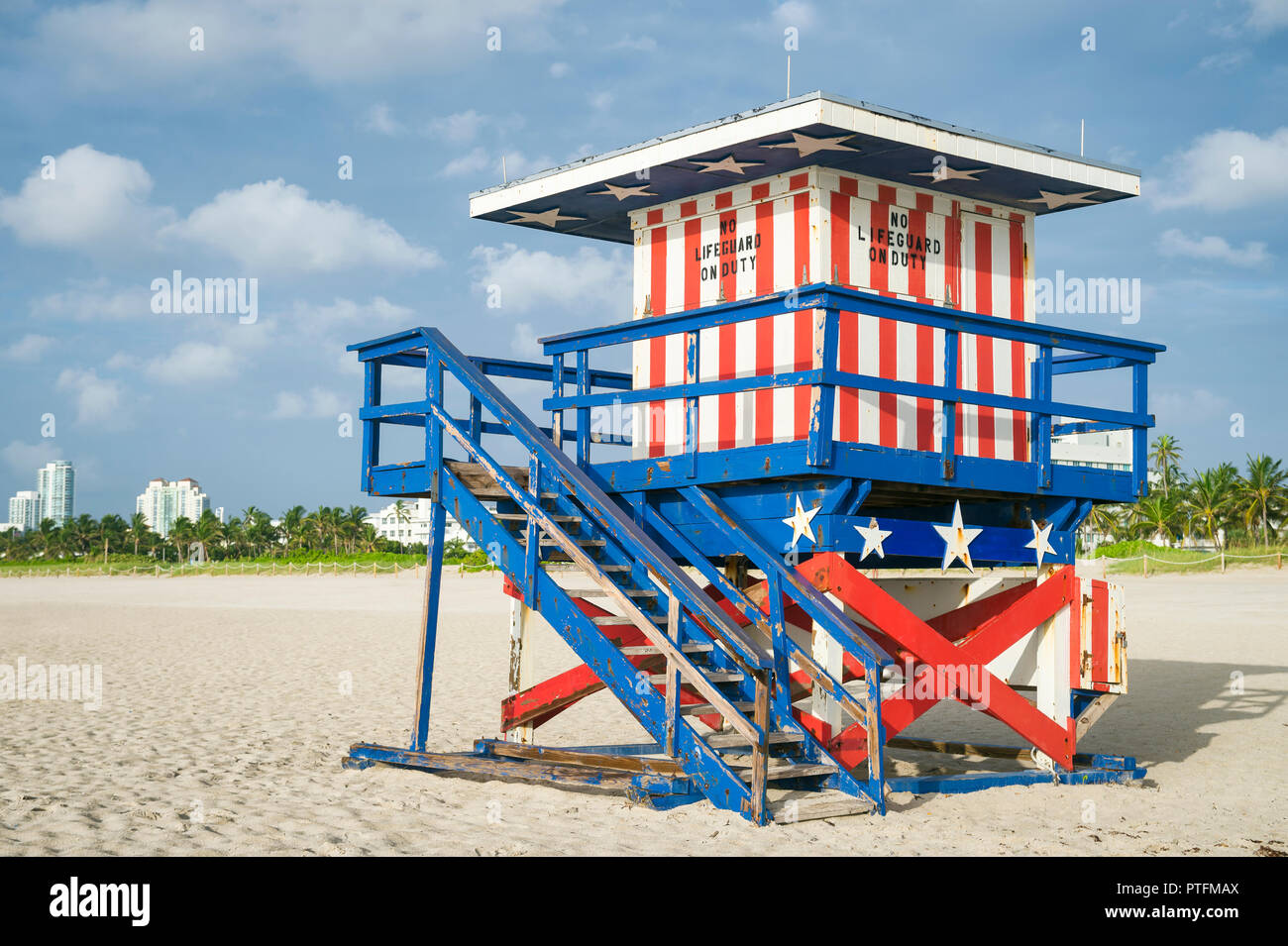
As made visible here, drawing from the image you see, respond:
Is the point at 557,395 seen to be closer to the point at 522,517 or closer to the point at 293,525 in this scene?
the point at 522,517

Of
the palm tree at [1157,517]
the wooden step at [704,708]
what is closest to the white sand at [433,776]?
the wooden step at [704,708]

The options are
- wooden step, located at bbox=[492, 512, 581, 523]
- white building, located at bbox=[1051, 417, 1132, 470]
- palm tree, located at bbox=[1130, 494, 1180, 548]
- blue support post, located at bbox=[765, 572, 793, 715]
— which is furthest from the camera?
palm tree, located at bbox=[1130, 494, 1180, 548]

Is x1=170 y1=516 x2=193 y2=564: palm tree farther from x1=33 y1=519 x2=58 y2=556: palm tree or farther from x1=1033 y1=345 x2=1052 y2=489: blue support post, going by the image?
x1=1033 y1=345 x2=1052 y2=489: blue support post

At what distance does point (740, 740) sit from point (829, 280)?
11.0 feet

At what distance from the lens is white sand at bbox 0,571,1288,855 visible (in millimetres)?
6812

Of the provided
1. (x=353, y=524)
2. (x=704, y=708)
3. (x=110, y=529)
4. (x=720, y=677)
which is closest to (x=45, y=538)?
(x=110, y=529)

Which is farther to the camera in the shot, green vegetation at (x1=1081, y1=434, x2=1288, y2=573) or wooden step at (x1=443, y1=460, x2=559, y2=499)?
green vegetation at (x1=1081, y1=434, x2=1288, y2=573)

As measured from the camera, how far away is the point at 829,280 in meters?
8.81

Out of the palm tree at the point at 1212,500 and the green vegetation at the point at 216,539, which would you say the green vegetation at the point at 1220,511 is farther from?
the green vegetation at the point at 216,539

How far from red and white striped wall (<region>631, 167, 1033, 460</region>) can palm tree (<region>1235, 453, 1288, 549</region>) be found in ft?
230

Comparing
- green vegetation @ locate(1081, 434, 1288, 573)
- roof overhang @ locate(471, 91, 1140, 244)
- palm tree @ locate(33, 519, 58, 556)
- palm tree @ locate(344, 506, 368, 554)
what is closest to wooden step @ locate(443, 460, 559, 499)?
roof overhang @ locate(471, 91, 1140, 244)
